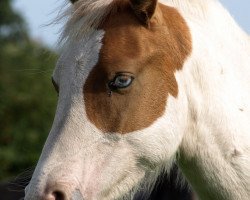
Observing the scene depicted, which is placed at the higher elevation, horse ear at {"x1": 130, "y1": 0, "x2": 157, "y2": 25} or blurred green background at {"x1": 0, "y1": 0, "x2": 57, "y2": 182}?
horse ear at {"x1": 130, "y1": 0, "x2": 157, "y2": 25}

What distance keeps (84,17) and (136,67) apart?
0.46 metres

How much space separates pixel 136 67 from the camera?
14.1ft

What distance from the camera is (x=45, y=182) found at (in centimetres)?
406

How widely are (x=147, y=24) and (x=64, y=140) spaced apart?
86cm

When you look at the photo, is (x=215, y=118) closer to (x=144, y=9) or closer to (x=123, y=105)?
(x=123, y=105)

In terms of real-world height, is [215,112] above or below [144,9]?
below

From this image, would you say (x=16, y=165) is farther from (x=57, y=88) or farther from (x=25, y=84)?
(x=57, y=88)

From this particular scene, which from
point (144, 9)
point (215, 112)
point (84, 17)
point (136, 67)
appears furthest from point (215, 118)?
point (84, 17)

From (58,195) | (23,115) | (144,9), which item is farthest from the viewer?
(23,115)

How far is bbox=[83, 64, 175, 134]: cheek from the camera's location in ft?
13.9

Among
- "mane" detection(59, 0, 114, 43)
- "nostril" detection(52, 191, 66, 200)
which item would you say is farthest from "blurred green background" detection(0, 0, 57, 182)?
"nostril" detection(52, 191, 66, 200)

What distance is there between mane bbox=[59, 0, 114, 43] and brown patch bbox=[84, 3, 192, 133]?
5cm

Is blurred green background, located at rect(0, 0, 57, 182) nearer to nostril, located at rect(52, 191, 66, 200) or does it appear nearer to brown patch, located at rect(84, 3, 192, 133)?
brown patch, located at rect(84, 3, 192, 133)

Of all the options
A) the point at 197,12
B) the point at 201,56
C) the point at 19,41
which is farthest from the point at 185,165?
the point at 19,41
